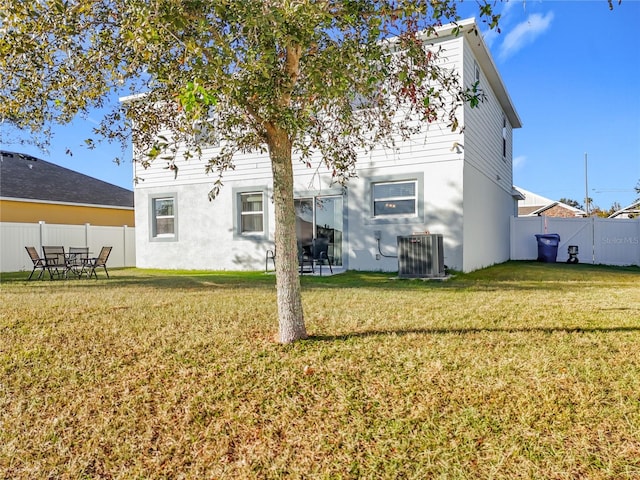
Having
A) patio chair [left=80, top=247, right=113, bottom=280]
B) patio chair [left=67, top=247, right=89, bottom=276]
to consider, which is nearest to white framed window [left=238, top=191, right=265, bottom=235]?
patio chair [left=80, top=247, right=113, bottom=280]

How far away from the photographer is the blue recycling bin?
14883mm

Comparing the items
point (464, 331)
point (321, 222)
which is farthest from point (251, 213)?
point (464, 331)

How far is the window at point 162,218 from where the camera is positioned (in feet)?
44.8

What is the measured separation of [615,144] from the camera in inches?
981

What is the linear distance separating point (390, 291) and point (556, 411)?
4780mm

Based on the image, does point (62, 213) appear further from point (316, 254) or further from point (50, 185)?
point (316, 254)

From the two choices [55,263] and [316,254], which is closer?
[55,263]

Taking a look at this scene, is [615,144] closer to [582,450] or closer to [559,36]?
[559,36]

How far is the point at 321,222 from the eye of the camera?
11570mm

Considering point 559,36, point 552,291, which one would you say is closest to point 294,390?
point 552,291

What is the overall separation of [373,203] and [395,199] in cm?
60

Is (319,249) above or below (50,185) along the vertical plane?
→ below

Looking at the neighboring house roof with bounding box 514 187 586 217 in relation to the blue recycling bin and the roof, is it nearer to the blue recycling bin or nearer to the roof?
the blue recycling bin

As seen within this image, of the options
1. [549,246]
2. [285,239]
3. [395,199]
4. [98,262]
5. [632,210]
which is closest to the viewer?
[285,239]
